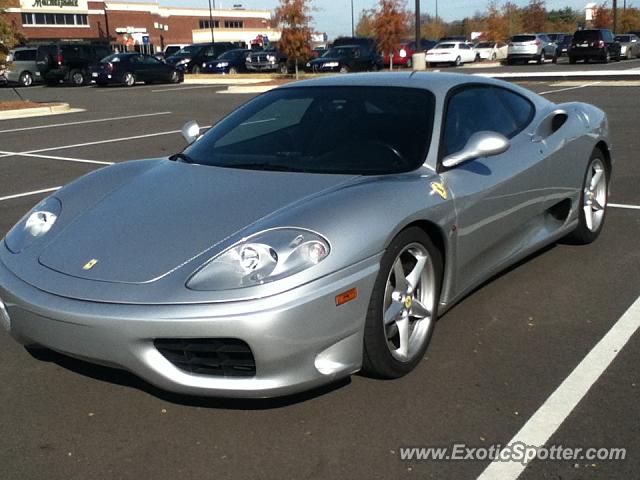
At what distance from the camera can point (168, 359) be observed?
9.95 feet

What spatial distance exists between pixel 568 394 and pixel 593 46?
3836cm

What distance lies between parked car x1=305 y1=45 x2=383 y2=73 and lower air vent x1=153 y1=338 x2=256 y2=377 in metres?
30.0

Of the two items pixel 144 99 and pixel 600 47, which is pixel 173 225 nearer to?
pixel 144 99

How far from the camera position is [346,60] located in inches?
1281

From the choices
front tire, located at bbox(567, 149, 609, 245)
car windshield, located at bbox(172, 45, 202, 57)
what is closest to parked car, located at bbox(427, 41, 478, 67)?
car windshield, located at bbox(172, 45, 202, 57)

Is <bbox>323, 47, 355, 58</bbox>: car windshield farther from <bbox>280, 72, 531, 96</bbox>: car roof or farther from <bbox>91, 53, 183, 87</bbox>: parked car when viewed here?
<bbox>280, 72, 531, 96</bbox>: car roof

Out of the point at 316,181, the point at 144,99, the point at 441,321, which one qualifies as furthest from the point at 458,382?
the point at 144,99

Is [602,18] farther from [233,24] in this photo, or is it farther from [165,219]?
[165,219]

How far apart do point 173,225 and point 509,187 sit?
1.95 m

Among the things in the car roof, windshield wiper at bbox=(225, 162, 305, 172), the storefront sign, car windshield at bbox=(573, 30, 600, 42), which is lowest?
windshield wiper at bbox=(225, 162, 305, 172)

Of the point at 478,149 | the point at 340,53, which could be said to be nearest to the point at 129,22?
the point at 340,53

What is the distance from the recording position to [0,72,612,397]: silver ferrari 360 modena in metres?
3.00

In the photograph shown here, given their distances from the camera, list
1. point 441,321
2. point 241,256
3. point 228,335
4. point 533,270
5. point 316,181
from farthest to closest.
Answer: point 533,270 < point 441,321 < point 316,181 < point 241,256 < point 228,335

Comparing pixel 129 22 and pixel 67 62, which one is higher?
pixel 129 22
